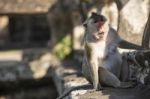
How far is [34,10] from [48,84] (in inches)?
66.4

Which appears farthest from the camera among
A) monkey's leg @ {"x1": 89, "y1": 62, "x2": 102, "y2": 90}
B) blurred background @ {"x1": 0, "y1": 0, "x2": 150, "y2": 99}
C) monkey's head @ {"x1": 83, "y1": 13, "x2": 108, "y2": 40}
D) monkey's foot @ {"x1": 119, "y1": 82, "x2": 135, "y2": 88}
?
blurred background @ {"x1": 0, "y1": 0, "x2": 150, "y2": 99}

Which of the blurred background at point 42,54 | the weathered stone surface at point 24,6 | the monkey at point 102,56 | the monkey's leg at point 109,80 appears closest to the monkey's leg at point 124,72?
the monkey at point 102,56

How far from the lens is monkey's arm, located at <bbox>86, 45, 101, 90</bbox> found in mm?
7344

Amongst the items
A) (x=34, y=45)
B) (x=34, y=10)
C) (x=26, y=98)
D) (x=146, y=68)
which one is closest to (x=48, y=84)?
(x=26, y=98)

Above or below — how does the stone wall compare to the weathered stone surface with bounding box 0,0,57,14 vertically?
below

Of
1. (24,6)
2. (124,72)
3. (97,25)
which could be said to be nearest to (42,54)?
(24,6)

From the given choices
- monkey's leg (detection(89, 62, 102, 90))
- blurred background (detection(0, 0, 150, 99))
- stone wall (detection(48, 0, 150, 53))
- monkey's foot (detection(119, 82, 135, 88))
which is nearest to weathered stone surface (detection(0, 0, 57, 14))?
blurred background (detection(0, 0, 150, 99))

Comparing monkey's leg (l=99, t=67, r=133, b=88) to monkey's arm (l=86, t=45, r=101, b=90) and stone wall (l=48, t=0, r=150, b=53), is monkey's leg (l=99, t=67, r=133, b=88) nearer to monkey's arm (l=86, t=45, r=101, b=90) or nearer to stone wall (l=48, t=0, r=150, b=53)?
monkey's arm (l=86, t=45, r=101, b=90)

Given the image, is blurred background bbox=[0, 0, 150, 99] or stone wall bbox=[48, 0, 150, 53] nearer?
stone wall bbox=[48, 0, 150, 53]

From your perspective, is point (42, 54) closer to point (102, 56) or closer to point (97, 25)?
point (102, 56)

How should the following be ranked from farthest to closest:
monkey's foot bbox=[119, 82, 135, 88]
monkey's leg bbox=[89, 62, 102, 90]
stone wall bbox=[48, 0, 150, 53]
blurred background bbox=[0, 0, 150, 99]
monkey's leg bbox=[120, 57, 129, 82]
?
1. blurred background bbox=[0, 0, 150, 99]
2. stone wall bbox=[48, 0, 150, 53]
3. monkey's leg bbox=[120, 57, 129, 82]
4. monkey's foot bbox=[119, 82, 135, 88]
5. monkey's leg bbox=[89, 62, 102, 90]

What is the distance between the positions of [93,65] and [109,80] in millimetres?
335

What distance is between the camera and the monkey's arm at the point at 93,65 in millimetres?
7344

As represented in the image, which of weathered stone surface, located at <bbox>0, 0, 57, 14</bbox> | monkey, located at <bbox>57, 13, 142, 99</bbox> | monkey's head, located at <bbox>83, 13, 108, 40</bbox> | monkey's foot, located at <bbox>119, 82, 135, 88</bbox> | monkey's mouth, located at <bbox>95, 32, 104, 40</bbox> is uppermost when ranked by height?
weathered stone surface, located at <bbox>0, 0, 57, 14</bbox>
